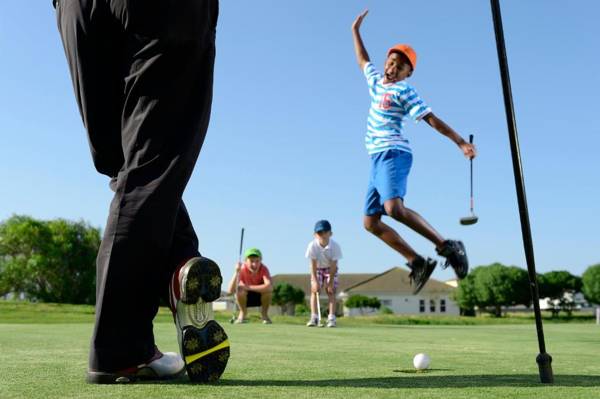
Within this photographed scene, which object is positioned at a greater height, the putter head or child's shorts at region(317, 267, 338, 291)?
the putter head

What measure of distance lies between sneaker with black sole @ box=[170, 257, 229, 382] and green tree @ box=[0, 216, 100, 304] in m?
67.7

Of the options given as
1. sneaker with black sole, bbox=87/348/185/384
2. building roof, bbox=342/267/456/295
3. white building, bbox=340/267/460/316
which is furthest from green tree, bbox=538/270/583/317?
sneaker with black sole, bbox=87/348/185/384

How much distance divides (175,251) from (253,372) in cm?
63

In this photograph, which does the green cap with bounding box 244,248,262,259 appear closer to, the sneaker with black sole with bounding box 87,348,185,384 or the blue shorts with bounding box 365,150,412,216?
the blue shorts with bounding box 365,150,412,216

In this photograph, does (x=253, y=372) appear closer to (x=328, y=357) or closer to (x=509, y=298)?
(x=328, y=357)

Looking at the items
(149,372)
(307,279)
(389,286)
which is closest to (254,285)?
(149,372)

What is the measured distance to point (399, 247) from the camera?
688 centimetres

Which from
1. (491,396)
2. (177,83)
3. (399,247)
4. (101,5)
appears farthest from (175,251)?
(399,247)

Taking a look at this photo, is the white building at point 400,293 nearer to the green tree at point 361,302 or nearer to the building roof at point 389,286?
the building roof at point 389,286

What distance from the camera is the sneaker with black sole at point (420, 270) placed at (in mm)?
6609

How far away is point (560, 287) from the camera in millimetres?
83125

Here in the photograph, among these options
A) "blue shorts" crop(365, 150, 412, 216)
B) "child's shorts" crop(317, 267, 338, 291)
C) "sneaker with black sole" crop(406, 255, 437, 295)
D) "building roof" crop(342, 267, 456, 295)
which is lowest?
"sneaker with black sole" crop(406, 255, 437, 295)

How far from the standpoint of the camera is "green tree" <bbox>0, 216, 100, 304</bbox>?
66312 millimetres

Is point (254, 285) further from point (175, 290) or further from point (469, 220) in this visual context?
point (175, 290)
